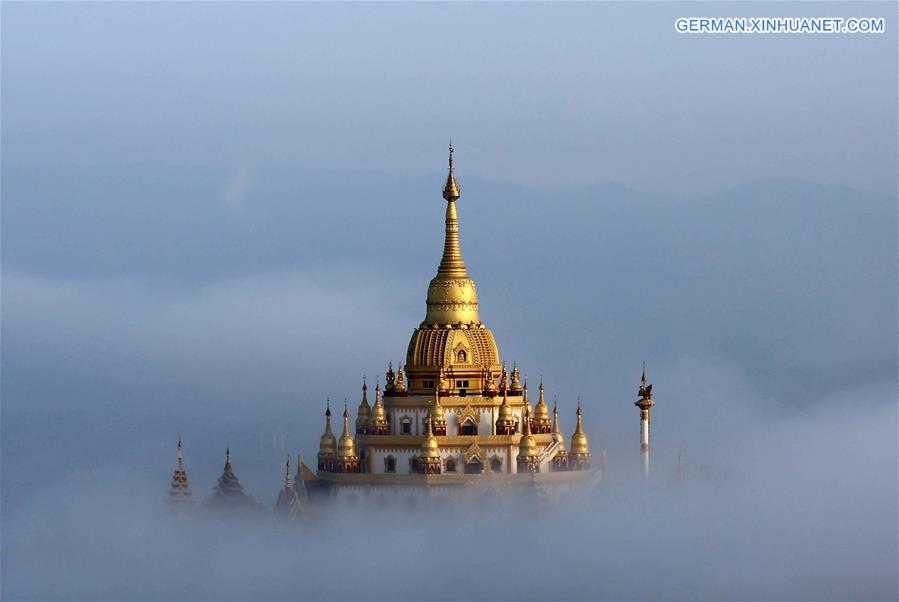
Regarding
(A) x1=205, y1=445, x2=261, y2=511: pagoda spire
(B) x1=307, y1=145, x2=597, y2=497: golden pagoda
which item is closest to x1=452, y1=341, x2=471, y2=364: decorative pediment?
(B) x1=307, y1=145, x2=597, y2=497: golden pagoda

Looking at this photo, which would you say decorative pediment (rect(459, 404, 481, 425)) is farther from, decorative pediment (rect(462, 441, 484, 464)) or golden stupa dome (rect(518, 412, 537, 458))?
golden stupa dome (rect(518, 412, 537, 458))

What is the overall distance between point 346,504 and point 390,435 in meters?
3.14

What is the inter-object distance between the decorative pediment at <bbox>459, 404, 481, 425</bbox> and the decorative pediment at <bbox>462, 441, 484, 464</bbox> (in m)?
1.04

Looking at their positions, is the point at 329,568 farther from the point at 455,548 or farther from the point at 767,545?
the point at 767,545

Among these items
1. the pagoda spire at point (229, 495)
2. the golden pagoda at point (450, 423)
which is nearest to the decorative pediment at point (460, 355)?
the golden pagoda at point (450, 423)

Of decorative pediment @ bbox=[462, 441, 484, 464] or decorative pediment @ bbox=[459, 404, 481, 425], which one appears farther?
Result: decorative pediment @ bbox=[459, 404, 481, 425]

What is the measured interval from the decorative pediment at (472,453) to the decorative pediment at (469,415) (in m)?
1.04

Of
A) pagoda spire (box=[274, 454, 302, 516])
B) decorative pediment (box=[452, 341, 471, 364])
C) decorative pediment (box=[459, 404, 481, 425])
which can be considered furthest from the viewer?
decorative pediment (box=[452, 341, 471, 364])

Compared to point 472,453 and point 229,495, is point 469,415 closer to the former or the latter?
point 472,453

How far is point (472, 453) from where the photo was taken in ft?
474

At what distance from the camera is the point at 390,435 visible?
478 ft

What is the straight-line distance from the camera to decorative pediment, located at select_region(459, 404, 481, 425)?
477ft

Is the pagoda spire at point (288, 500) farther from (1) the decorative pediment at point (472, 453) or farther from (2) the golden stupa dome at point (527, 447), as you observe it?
(2) the golden stupa dome at point (527, 447)

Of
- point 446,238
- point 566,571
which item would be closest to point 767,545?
point 566,571
